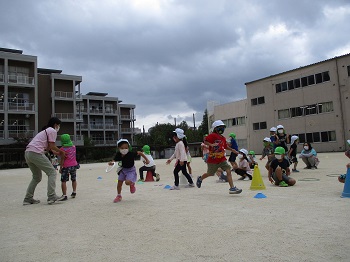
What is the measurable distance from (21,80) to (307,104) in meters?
35.7

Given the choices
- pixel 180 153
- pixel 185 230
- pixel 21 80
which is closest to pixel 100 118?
pixel 21 80

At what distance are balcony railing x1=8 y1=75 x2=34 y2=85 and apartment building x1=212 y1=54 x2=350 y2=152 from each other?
2933 centimetres

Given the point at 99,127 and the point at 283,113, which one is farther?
the point at 99,127

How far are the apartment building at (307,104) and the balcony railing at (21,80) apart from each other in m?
29.3

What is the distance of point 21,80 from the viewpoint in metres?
40.2

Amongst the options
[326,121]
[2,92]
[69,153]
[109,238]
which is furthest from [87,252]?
[2,92]

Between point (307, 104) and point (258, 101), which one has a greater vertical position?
point (258, 101)

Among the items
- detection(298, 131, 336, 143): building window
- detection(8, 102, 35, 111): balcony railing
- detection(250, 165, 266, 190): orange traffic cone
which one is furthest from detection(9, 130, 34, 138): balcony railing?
detection(250, 165, 266, 190): orange traffic cone

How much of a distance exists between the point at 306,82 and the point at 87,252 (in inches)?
1475

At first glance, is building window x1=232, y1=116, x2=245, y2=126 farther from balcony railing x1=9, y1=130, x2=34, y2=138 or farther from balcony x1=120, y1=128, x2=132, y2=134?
balcony x1=120, y1=128, x2=132, y2=134

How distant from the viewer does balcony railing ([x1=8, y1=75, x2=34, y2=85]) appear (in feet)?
130

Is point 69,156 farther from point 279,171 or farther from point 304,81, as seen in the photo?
point 304,81

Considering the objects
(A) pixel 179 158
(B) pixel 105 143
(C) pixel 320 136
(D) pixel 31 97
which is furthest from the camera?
(B) pixel 105 143

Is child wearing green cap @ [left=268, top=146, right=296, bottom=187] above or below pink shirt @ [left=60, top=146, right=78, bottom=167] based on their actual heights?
below
